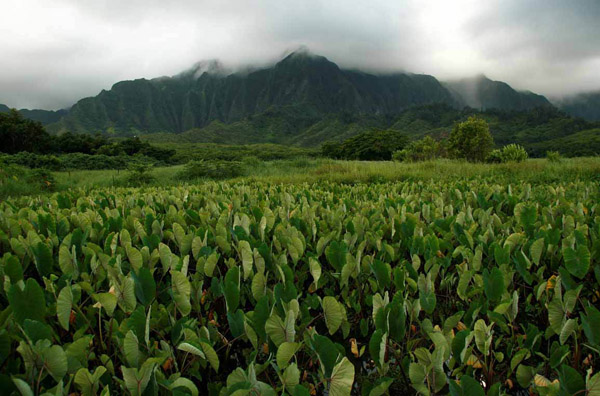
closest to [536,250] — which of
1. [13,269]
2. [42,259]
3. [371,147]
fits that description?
[13,269]

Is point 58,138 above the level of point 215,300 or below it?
above

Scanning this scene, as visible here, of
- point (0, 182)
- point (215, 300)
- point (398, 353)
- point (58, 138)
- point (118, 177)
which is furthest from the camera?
point (58, 138)

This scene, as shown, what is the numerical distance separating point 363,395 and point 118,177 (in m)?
14.4

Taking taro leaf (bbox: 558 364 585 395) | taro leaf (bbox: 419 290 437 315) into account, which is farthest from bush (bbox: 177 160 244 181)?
taro leaf (bbox: 558 364 585 395)

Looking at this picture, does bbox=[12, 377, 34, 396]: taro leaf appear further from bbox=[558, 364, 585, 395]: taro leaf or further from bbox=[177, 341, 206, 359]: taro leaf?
bbox=[558, 364, 585, 395]: taro leaf

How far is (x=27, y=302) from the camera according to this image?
40.0 inches

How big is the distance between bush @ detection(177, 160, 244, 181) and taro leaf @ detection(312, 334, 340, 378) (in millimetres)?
13627

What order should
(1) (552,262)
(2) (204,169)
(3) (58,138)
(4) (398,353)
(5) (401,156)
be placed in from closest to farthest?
(4) (398,353), (1) (552,262), (2) (204,169), (3) (58,138), (5) (401,156)

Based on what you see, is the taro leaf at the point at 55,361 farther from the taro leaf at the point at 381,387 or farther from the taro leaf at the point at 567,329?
the taro leaf at the point at 567,329

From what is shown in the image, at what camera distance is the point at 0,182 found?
10086 mm

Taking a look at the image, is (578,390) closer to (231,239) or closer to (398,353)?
(398,353)

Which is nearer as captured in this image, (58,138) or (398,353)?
(398,353)

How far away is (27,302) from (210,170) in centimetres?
1391

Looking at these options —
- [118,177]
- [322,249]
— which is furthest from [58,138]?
[322,249]
